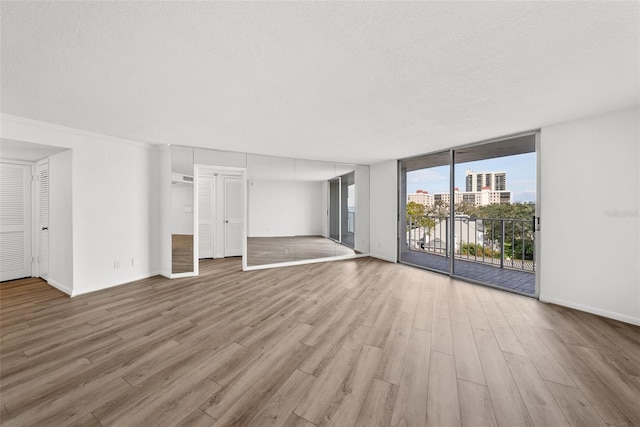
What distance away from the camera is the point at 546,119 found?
118 inches

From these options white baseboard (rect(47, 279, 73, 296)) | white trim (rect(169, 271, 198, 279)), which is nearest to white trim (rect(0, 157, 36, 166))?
white baseboard (rect(47, 279, 73, 296))

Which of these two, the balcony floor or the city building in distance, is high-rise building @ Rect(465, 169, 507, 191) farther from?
the balcony floor

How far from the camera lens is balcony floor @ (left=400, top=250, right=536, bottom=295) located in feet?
13.1

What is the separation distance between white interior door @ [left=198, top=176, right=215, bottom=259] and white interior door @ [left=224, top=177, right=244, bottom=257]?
0.99 feet

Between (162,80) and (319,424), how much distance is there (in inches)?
110

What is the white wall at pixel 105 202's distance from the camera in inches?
136

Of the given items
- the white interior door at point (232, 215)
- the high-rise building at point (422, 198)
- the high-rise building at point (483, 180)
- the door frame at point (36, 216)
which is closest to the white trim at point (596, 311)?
the high-rise building at point (483, 180)

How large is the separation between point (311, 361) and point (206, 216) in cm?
481

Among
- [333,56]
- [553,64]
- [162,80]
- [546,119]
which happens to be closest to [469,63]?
[553,64]

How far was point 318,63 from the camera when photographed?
1.85 meters

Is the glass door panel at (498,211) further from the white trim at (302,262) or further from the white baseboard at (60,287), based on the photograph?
the white baseboard at (60,287)

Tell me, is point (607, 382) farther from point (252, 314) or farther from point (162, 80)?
point (162, 80)

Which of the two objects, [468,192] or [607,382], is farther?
[468,192]


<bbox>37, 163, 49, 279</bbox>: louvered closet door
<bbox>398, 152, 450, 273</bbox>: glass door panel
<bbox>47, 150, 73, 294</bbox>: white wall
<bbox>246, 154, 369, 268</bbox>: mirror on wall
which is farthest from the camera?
<bbox>246, 154, 369, 268</bbox>: mirror on wall
